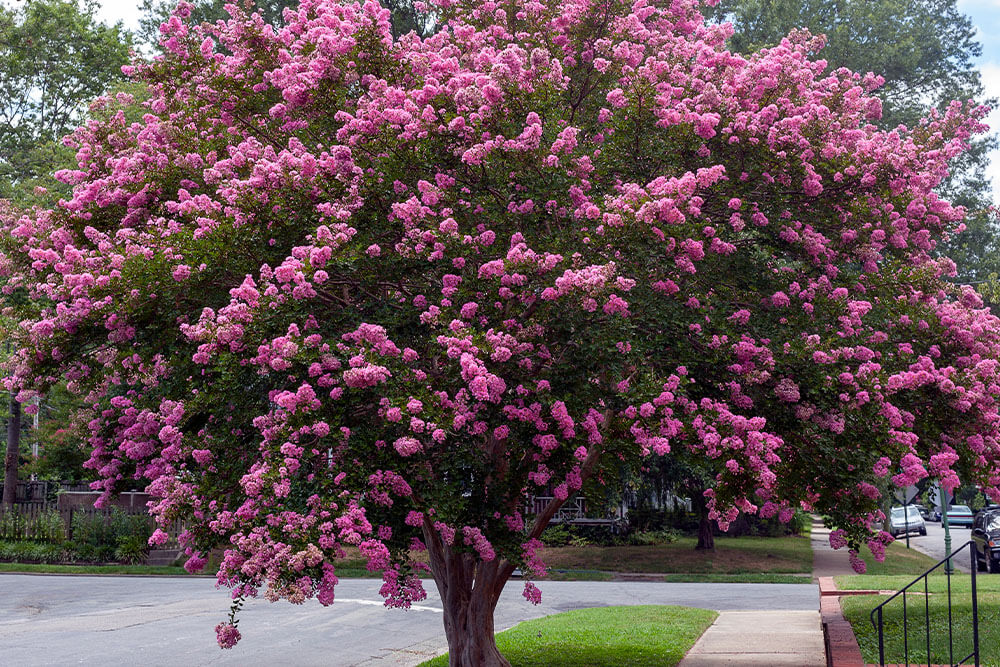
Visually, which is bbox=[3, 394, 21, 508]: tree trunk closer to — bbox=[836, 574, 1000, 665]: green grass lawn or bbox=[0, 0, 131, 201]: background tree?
bbox=[0, 0, 131, 201]: background tree

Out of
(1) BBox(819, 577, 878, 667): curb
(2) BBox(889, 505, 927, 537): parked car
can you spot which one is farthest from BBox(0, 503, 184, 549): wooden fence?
(2) BBox(889, 505, 927, 537): parked car

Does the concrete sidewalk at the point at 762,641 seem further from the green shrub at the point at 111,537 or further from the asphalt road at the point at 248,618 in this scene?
the green shrub at the point at 111,537

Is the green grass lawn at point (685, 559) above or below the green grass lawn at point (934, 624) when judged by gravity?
below

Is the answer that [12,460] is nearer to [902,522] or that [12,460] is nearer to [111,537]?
[111,537]

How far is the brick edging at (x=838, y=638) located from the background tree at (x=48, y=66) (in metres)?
39.2

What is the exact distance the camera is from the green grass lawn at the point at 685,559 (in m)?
29.7

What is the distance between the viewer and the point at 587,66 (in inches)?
416

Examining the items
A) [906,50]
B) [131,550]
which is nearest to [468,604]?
[131,550]

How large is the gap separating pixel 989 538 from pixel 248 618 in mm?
18654

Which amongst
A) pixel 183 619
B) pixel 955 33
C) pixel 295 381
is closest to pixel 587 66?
pixel 295 381

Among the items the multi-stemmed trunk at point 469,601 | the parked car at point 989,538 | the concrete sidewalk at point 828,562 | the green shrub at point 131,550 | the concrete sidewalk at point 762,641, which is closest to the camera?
the multi-stemmed trunk at point 469,601

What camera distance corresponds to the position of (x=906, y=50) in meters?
34.4

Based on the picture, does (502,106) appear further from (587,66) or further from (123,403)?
(123,403)

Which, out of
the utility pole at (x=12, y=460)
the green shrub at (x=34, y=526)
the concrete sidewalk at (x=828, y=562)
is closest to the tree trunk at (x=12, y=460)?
the utility pole at (x=12, y=460)
